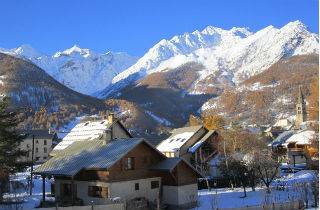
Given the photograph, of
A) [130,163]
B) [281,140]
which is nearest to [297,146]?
[281,140]

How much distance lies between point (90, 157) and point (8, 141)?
7317 millimetres

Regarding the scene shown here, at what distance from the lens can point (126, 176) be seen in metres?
45.1

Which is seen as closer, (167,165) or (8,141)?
(8,141)

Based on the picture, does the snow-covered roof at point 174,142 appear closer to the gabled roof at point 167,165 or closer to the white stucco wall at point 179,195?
the gabled roof at point 167,165

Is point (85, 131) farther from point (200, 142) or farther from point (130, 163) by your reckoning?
point (130, 163)

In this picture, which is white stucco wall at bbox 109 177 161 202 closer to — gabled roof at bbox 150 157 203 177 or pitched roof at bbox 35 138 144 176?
gabled roof at bbox 150 157 203 177

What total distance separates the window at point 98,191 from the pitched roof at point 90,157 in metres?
1.94

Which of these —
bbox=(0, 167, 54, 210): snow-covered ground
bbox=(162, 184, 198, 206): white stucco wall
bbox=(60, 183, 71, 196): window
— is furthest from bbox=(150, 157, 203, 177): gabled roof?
bbox=(0, 167, 54, 210): snow-covered ground

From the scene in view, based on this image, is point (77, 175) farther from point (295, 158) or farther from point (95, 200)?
point (295, 158)

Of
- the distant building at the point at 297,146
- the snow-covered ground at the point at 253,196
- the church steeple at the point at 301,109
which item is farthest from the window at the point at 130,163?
the church steeple at the point at 301,109

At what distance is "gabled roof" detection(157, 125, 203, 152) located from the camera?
74.7m

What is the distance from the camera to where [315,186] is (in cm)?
4066

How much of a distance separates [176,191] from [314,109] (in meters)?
13.9

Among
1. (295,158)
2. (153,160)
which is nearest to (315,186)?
(153,160)
